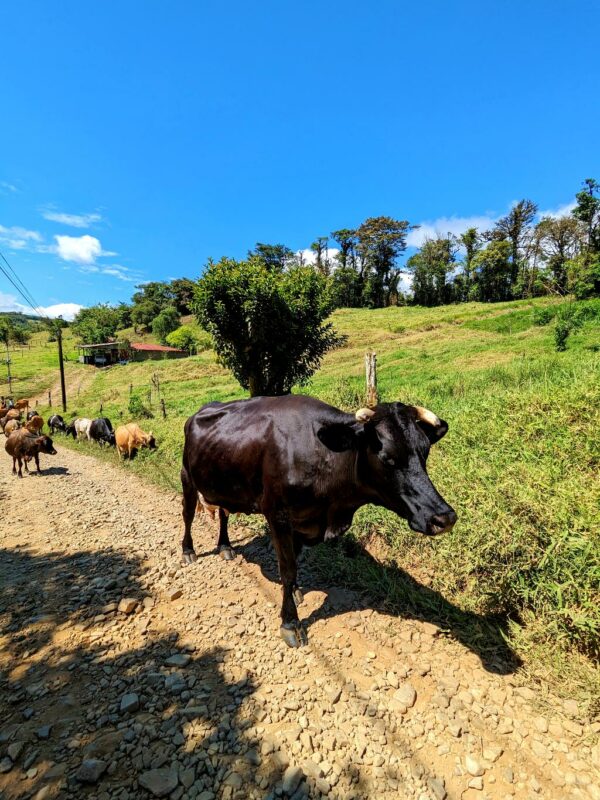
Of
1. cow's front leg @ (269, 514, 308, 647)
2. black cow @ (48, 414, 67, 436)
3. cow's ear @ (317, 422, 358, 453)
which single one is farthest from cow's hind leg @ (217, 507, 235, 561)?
black cow @ (48, 414, 67, 436)

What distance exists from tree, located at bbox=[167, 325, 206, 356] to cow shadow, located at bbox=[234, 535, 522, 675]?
177 ft

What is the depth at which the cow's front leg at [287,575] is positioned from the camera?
133 inches

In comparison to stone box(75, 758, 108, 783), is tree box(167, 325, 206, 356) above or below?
above

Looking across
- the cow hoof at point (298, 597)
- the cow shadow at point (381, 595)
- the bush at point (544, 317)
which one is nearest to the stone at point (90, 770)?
the cow shadow at point (381, 595)

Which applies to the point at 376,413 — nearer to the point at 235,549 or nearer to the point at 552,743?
the point at 552,743

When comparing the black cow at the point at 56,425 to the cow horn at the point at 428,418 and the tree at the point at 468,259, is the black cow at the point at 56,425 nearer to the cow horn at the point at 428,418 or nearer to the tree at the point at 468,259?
the cow horn at the point at 428,418

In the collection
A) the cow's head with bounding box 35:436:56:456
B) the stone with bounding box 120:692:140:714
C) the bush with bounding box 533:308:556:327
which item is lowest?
the stone with bounding box 120:692:140:714

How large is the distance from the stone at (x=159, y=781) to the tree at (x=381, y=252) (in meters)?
76.2

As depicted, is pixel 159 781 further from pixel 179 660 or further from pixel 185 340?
pixel 185 340

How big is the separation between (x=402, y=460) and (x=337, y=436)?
0.57 meters

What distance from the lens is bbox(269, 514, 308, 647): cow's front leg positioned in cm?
337

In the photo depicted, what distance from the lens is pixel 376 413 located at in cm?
304

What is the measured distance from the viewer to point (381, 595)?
3867mm

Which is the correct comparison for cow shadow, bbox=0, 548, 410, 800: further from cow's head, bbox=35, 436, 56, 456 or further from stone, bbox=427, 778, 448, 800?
cow's head, bbox=35, 436, 56, 456
